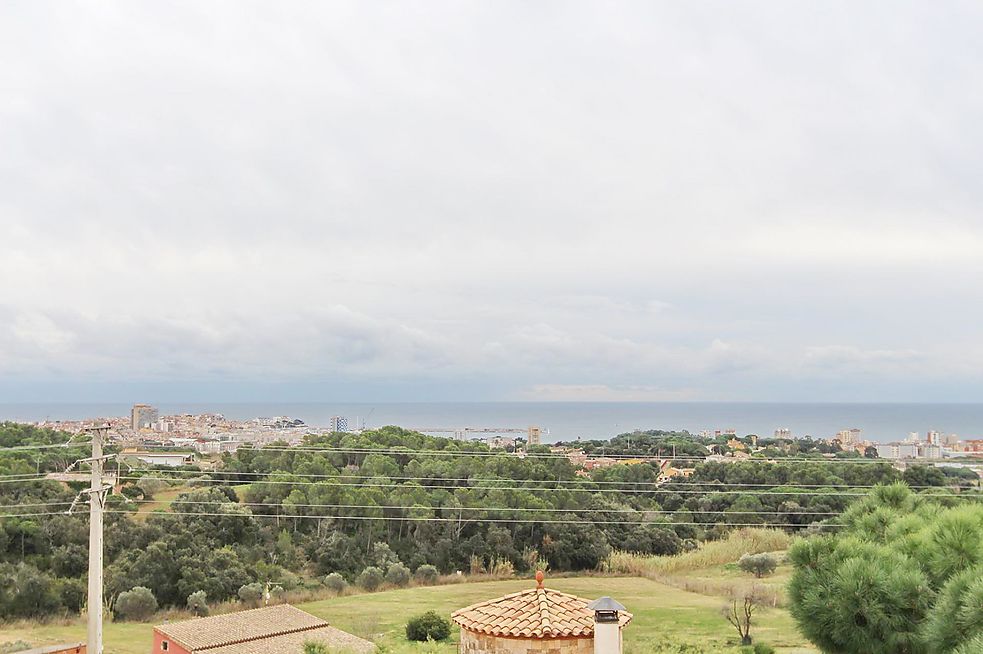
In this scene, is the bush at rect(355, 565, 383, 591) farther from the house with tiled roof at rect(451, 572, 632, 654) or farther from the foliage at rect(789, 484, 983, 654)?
the foliage at rect(789, 484, 983, 654)

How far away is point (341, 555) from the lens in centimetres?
1919

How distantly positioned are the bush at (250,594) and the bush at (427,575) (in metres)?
3.56

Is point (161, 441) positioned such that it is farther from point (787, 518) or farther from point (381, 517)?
point (787, 518)

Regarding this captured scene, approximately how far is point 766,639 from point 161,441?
14.4m

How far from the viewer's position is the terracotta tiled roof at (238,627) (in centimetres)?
1362

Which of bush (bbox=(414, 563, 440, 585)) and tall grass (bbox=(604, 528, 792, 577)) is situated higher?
tall grass (bbox=(604, 528, 792, 577))

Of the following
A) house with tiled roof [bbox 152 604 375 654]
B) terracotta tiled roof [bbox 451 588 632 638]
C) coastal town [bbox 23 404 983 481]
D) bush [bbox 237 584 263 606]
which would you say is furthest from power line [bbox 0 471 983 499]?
terracotta tiled roof [bbox 451 588 632 638]

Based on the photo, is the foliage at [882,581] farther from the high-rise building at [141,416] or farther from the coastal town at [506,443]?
the high-rise building at [141,416]

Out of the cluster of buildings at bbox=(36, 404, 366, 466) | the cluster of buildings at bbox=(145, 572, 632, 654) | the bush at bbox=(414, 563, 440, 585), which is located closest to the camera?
the cluster of buildings at bbox=(145, 572, 632, 654)

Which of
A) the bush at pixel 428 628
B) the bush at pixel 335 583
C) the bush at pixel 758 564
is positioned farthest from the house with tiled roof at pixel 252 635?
the bush at pixel 758 564

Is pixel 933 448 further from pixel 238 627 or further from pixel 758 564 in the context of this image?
pixel 238 627

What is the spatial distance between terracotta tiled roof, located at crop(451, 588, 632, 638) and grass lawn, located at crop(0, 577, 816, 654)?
5.99 metres

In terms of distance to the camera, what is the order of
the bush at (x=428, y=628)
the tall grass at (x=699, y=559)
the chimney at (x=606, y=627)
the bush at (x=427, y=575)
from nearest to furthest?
the chimney at (x=606, y=627), the bush at (x=428, y=628), the tall grass at (x=699, y=559), the bush at (x=427, y=575)

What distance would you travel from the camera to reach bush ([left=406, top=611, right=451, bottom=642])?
14770 millimetres
